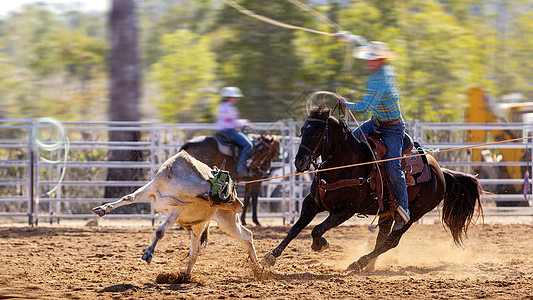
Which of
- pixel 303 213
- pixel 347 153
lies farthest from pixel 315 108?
pixel 303 213

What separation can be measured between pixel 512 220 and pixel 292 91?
213 inches

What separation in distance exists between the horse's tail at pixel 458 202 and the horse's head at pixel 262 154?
12.8 ft

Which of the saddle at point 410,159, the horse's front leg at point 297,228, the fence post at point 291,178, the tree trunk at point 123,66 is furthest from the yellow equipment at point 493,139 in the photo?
the tree trunk at point 123,66

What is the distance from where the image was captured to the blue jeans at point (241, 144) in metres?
11.0

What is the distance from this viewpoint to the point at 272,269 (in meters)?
7.07

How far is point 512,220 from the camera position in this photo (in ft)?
42.4

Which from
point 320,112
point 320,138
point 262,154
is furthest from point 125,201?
point 262,154

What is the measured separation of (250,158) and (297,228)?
4.42 m

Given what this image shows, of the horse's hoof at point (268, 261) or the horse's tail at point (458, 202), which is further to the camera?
the horse's tail at point (458, 202)

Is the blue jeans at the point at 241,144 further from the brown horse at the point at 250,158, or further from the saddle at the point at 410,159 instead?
the saddle at the point at 410,159

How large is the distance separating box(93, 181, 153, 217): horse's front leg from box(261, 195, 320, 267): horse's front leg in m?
1.49

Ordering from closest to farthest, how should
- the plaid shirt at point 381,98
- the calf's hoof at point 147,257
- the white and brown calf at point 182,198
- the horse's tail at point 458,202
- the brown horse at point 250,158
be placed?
the calf's hoof at point 147,257
the white and brown calf at point 182,198
the plaid shirt at point 381,98
the horse's tail at point 458,202
the brown horse at point 250,158

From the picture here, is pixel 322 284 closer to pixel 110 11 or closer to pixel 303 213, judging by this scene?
pixel 303 213

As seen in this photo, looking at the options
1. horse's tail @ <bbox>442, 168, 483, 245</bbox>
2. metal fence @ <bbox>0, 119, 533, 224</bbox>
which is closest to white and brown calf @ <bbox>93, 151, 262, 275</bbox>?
horse's tail @ <bbox>442, 168, 483, 245</bbox>
